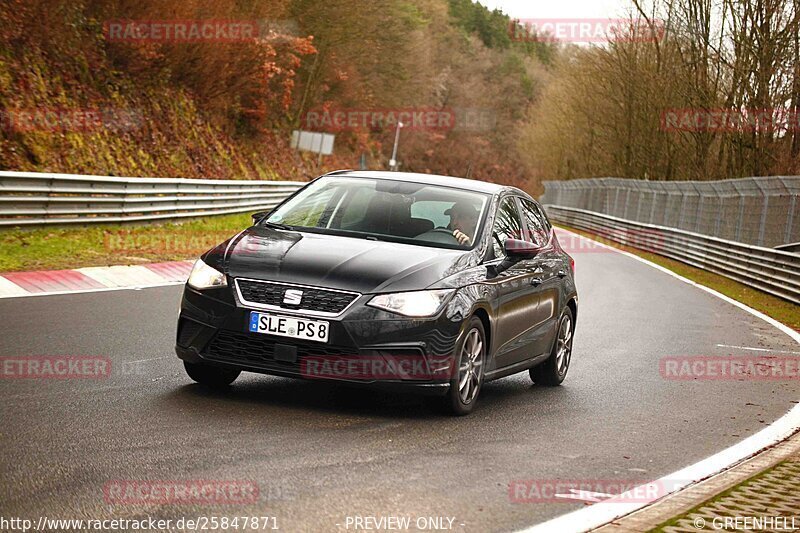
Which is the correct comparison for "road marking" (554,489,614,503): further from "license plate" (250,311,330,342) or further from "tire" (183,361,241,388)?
"tire" (183,361,241,388)

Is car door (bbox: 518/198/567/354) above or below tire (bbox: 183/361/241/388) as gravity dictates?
above

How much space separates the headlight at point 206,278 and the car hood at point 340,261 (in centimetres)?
8

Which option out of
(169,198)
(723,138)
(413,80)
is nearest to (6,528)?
(169,198)

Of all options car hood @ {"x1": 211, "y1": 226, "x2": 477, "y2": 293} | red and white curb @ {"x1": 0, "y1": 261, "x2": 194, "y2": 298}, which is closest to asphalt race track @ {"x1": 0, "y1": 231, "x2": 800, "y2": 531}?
car hood @ {"x1": 211, "y1": 226, "x2": 477, "y2": 293}

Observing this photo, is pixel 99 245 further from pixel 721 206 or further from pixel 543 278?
pixel 721 206

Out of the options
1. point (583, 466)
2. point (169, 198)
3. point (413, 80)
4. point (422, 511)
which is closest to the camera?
point (422, 511)

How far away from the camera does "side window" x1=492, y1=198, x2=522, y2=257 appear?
920 centimetres

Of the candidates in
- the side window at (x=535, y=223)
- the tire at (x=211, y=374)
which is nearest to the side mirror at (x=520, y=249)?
the side window at (x=535, y=223)

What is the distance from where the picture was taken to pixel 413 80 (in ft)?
259

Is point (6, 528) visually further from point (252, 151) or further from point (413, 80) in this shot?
point (413, 80)

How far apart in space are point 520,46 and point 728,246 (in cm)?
13101

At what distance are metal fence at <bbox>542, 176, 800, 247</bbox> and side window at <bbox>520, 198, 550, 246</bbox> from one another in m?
17.8

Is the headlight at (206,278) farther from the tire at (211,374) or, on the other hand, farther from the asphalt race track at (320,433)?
the asphalt race track at (320,433)

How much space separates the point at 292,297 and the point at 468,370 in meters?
1.43
